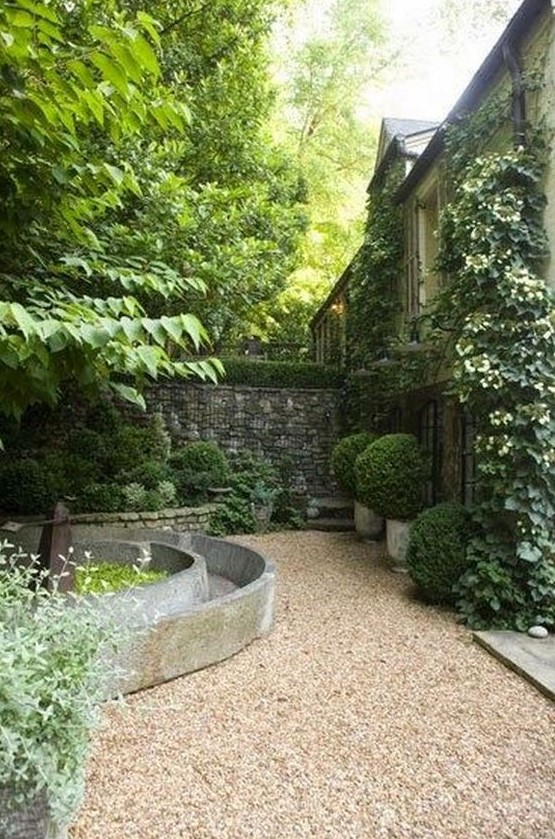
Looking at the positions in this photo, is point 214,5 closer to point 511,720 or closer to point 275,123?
point 511,720

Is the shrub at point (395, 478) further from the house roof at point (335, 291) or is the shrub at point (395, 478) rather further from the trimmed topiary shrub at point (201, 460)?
the house roof at point (335, 291)

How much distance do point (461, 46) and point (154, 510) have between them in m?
13.7

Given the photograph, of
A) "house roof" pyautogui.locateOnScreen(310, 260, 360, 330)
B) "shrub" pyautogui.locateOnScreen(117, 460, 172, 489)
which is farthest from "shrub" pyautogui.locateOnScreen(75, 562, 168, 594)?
"house roof" pyautogui.locateOnScreen(310, 260, 360, 330)

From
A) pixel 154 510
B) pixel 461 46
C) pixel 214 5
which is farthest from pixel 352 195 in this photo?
pixel 154 510

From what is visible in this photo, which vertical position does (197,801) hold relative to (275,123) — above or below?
below

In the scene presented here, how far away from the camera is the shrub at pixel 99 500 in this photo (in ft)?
29.5

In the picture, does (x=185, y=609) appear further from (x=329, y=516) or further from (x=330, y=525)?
(x=329, y=516)

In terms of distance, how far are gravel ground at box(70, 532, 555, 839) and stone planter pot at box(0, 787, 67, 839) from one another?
405 mm

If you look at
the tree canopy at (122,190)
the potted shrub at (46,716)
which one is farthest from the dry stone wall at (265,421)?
the potted shrub at (46,716)

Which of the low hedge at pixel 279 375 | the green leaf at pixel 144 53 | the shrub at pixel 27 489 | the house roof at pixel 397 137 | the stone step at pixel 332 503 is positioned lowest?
the stone step at pixel 332 503

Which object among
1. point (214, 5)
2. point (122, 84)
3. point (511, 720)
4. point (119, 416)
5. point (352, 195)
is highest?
point (352, 195)

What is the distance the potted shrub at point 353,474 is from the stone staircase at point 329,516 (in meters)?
0.70

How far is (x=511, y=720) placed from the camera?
3.53m

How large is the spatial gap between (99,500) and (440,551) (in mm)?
5400
